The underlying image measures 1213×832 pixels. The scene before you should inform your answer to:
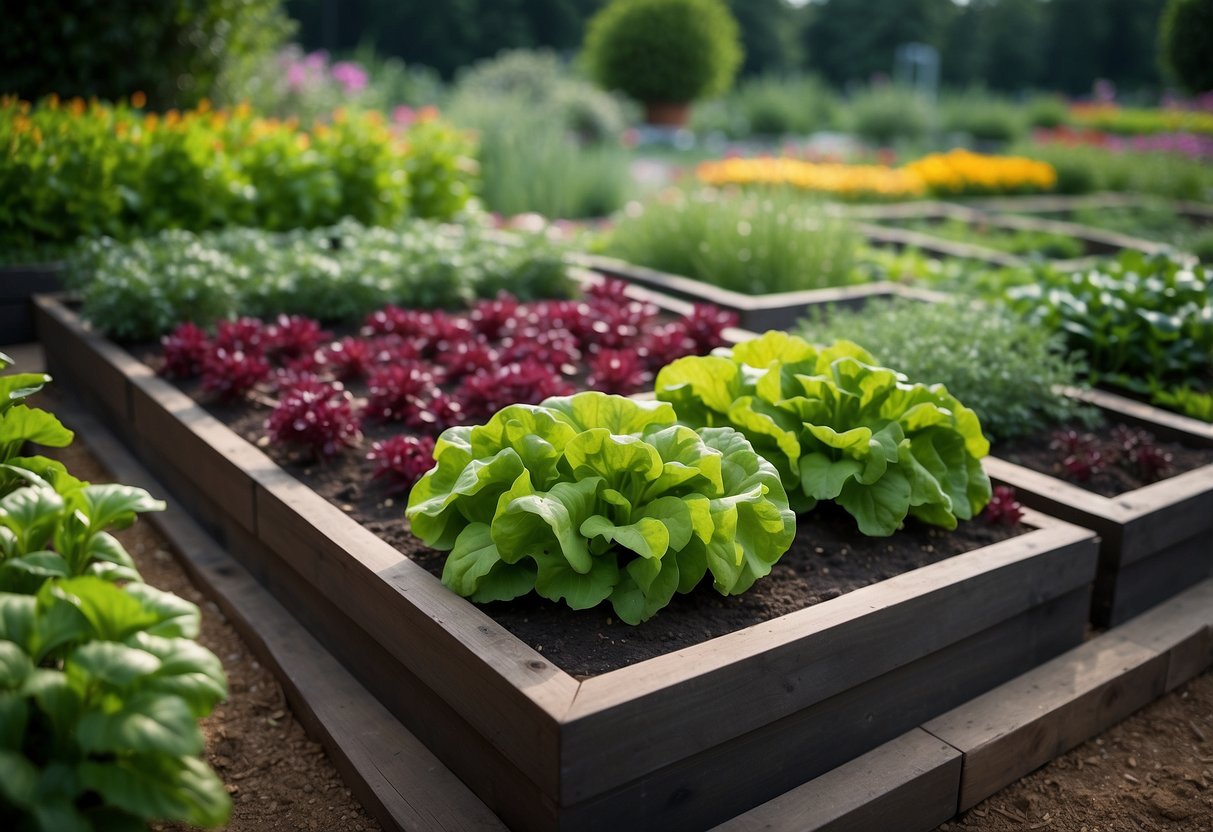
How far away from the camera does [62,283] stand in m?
4.77

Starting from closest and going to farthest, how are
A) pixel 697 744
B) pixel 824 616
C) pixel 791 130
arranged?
pixel 697 744 → pixel 824 616 → pixel 791 130

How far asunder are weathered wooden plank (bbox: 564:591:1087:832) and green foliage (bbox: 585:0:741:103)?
12.4 meters

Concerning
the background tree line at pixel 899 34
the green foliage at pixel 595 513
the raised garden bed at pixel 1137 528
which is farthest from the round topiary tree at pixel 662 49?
the background tree line at pixel 899 34

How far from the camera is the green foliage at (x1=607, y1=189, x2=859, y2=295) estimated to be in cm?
533

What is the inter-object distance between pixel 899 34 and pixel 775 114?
23.0 metres

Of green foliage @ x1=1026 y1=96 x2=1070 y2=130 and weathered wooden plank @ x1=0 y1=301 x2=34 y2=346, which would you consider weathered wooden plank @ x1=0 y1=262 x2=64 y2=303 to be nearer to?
weathered wooden plank @ x1=0 y1=301 x2=34 y2=346

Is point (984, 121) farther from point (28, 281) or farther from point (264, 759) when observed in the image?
point (264, 759)

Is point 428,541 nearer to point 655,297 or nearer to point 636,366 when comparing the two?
point 636,366

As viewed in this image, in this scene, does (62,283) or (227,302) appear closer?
(227,302)

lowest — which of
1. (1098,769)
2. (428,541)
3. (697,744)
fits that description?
(1098,769)

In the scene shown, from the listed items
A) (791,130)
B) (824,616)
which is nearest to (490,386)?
(824,616)

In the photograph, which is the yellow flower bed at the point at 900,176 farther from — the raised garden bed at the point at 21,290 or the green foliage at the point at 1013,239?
the raised garden bed at the point at 21,290

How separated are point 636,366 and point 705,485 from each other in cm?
140

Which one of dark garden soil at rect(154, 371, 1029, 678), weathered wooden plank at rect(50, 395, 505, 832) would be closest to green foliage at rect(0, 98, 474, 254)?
weathered wooden plank at rect(50, 395, 505, 832)
